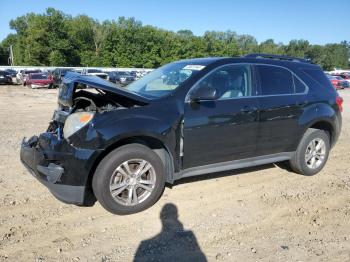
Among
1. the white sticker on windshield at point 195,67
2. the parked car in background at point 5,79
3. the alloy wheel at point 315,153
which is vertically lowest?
the parked car in background at point 5,79

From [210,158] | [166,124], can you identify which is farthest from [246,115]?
[166,124]

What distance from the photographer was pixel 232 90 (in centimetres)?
494

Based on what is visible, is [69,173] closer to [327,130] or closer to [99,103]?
[99,103]

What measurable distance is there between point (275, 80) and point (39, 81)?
1182 inches

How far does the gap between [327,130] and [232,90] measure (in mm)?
2180

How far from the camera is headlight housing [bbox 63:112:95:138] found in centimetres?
394

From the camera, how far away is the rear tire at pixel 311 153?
5699 millimetres

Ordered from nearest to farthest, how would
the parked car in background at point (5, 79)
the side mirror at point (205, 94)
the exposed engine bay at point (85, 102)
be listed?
the exposed engine bay at point (85, 102) → the side mirror at point (205, 94) → the parked car in background at point (5, 79)

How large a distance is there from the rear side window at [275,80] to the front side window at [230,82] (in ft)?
0.73

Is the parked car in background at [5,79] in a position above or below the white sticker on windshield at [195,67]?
below

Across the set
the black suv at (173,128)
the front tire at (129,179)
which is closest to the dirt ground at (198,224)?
the front tire at (129,179)

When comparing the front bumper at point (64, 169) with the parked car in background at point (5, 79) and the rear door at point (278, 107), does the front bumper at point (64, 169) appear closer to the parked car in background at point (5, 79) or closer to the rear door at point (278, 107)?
the rear door at point (278, 107)

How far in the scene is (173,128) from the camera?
437 centimetres

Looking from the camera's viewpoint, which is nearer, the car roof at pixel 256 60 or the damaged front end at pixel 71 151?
the damaged front end at pixel 71 151
